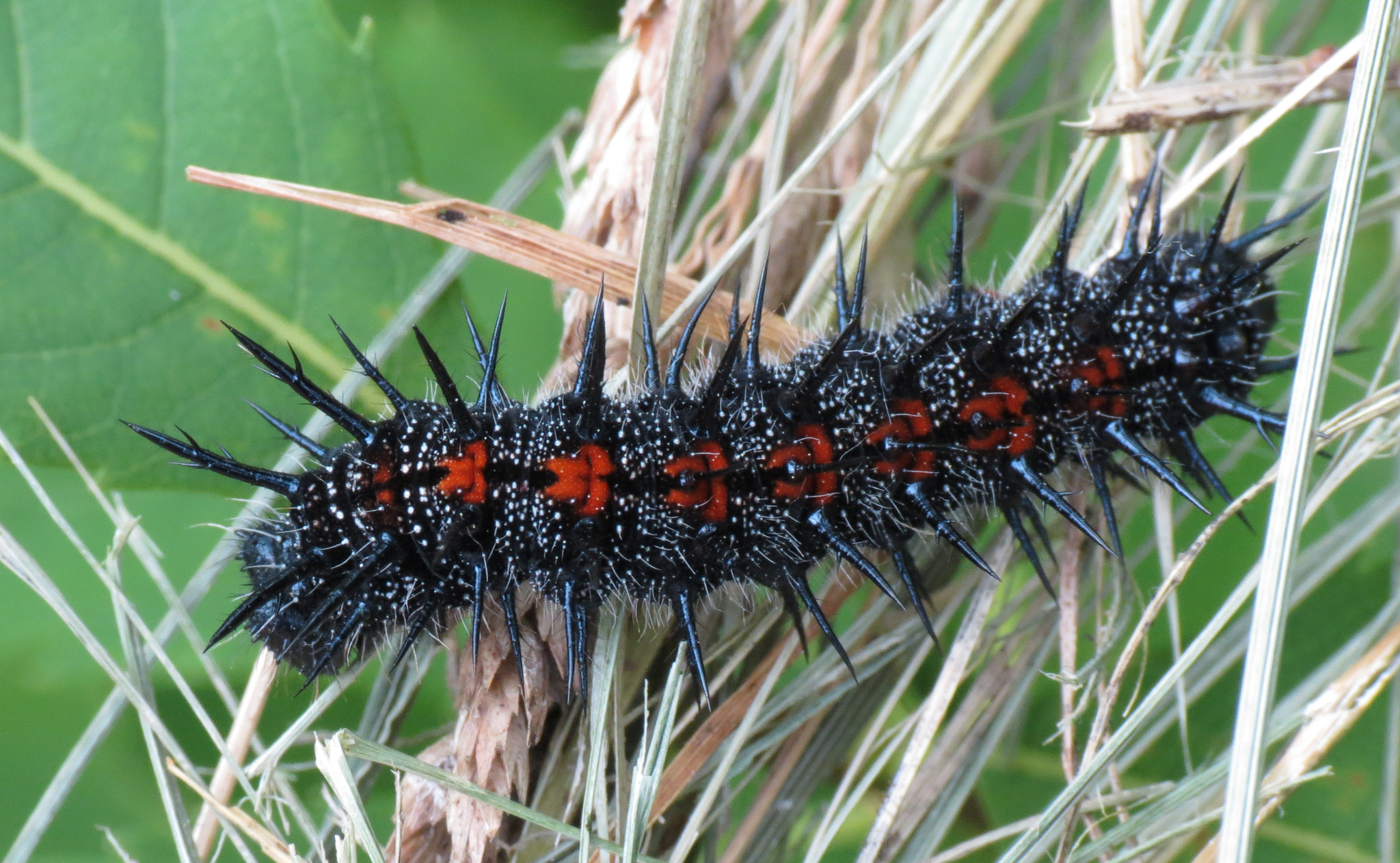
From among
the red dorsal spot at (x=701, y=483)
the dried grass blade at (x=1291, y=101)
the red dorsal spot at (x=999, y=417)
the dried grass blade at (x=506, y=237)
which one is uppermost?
the dried grass blade at (x=1291, y=101)

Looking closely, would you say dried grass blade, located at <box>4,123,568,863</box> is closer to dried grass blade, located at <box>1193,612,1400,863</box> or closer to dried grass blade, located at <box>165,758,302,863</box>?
dried grass blade, located at <box>165,758,302,863</box>

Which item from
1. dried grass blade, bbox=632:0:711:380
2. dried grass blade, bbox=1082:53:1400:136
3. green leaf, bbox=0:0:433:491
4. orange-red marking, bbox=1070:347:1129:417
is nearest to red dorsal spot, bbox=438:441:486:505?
dried grass blade, bbox=632:0:711:380

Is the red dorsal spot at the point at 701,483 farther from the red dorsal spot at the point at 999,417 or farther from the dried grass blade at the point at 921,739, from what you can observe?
the dried grass blade at the point at 921,739

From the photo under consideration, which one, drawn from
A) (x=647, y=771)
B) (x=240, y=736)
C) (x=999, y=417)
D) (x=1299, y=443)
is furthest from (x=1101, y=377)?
(x=240, y=736)

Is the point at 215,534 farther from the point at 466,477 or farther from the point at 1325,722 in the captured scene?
the point at 1325,722

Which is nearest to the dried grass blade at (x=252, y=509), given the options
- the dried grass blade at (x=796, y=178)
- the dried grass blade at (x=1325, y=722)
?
the dried grass blade at (x=796, y=178)

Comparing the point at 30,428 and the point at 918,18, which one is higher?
the point at 918,18

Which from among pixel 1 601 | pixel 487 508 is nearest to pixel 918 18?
pixel 487 508

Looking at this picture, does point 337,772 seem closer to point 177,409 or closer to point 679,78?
point 177,409
